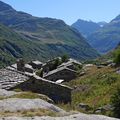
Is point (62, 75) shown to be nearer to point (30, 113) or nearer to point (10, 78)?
point (10, 78)

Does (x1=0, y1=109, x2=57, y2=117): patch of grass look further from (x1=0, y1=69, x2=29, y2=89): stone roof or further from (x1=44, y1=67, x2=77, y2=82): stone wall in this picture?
(x1=44, y1=67, x2=77, y2=82): stone wall

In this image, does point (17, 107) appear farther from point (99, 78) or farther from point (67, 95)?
point (99, 78)

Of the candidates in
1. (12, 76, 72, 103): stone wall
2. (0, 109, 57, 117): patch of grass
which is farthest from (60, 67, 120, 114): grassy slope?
(0, 109, 57, 117): patch of grass

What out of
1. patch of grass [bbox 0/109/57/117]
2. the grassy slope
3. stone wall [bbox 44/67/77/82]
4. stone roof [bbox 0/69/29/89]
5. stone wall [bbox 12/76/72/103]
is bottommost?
patch of grass [bbox 0/109/57/117]

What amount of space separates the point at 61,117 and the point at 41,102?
352 centimetres

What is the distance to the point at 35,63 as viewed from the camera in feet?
373

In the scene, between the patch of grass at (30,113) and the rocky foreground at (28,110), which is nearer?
the rocky foreground at (28,110)

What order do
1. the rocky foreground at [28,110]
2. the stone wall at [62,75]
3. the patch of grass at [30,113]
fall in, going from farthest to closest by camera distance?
the stone wall at [62,75] → the patch of grass at [30,113] → the rocky foreground at [28,110]

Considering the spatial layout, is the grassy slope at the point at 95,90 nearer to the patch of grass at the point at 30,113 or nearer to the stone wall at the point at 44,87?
the stone wall at the point at 44,87

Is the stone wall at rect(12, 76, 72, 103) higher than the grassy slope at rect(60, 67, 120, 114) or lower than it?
lower

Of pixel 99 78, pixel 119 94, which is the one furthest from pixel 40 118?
pixel 99 78

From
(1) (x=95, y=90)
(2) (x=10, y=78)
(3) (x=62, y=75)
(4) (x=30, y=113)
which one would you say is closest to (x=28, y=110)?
(4) (x=30, y=113)

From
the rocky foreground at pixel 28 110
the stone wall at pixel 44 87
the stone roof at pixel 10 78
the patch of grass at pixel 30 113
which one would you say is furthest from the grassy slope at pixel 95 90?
the patch of grass at pixel 30 113

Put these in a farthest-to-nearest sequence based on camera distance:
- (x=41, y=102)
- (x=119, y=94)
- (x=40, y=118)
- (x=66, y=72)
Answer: (x=66, y=72), (x=119, y=94), (x=41, y=102), (x=40, y=118)
